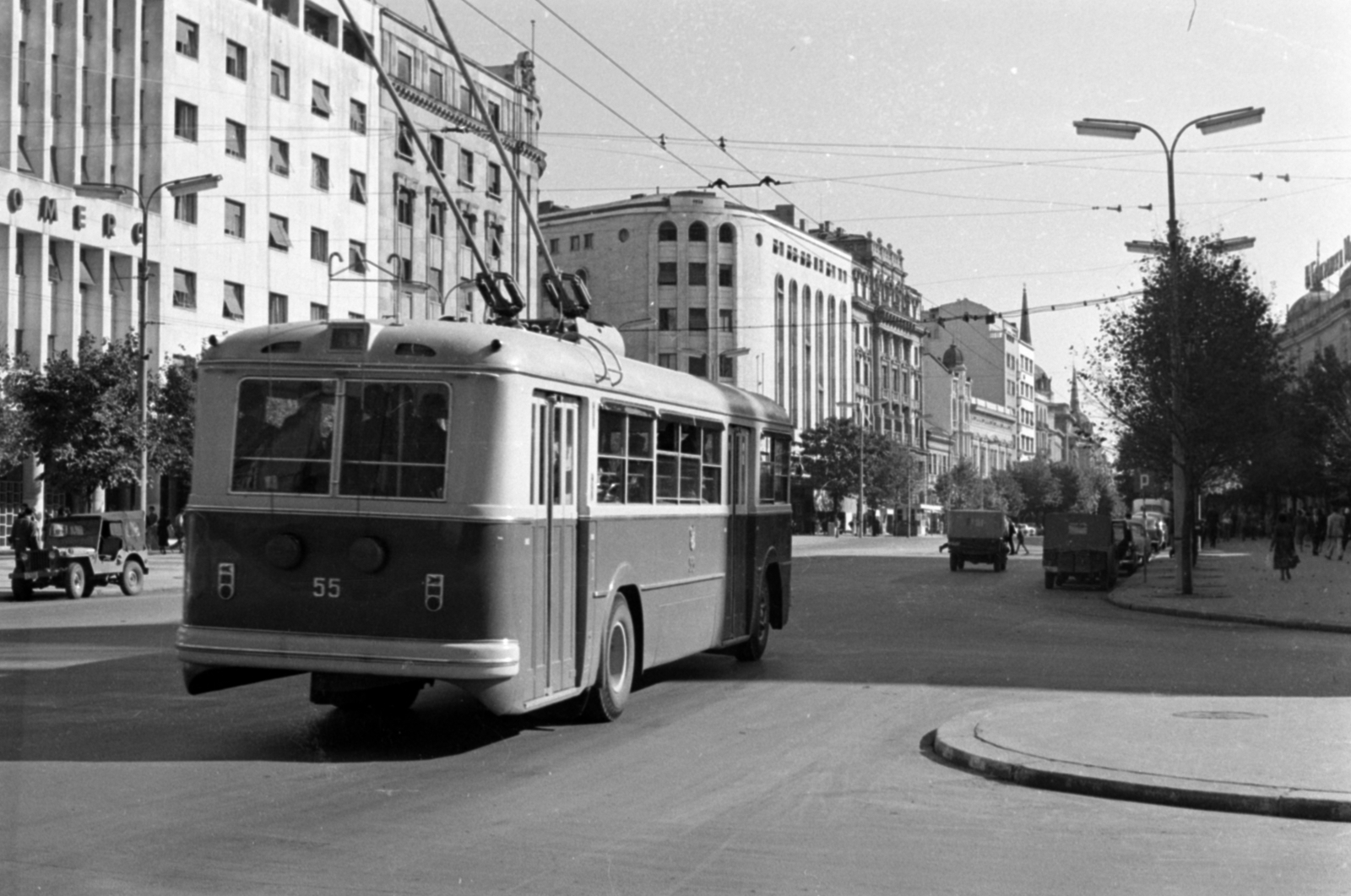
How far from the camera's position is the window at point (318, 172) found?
197 ft

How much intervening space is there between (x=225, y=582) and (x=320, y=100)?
54009mm

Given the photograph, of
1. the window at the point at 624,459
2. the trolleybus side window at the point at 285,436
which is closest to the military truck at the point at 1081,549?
the window at the point at 624,459

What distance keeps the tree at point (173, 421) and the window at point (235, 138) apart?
1062 cm

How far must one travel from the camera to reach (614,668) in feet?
38.7

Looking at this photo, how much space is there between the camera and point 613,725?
11414 millimetres

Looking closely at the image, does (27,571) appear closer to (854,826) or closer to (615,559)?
(615,559)

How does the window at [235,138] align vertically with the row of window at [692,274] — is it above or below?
below

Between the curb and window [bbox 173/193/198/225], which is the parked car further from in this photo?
window [bbox 173/193/198/225]

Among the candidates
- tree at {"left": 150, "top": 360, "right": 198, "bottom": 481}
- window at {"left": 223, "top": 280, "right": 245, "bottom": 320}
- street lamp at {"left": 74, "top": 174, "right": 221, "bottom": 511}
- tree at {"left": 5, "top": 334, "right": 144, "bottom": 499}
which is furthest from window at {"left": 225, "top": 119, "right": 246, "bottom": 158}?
tree at {"left": 5, "top": 334, "right": 144, "bottom": 499}

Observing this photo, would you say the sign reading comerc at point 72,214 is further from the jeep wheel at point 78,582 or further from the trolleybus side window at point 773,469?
the trolleybus side window at point 773,469

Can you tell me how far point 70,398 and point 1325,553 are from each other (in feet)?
135

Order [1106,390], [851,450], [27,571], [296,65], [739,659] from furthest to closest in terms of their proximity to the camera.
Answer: [851,450] → [296,65] → [1106,390] → [27,571] → [739,659]

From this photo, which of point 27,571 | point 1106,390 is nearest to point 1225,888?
point 27,571

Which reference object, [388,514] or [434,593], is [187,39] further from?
[434,593]
